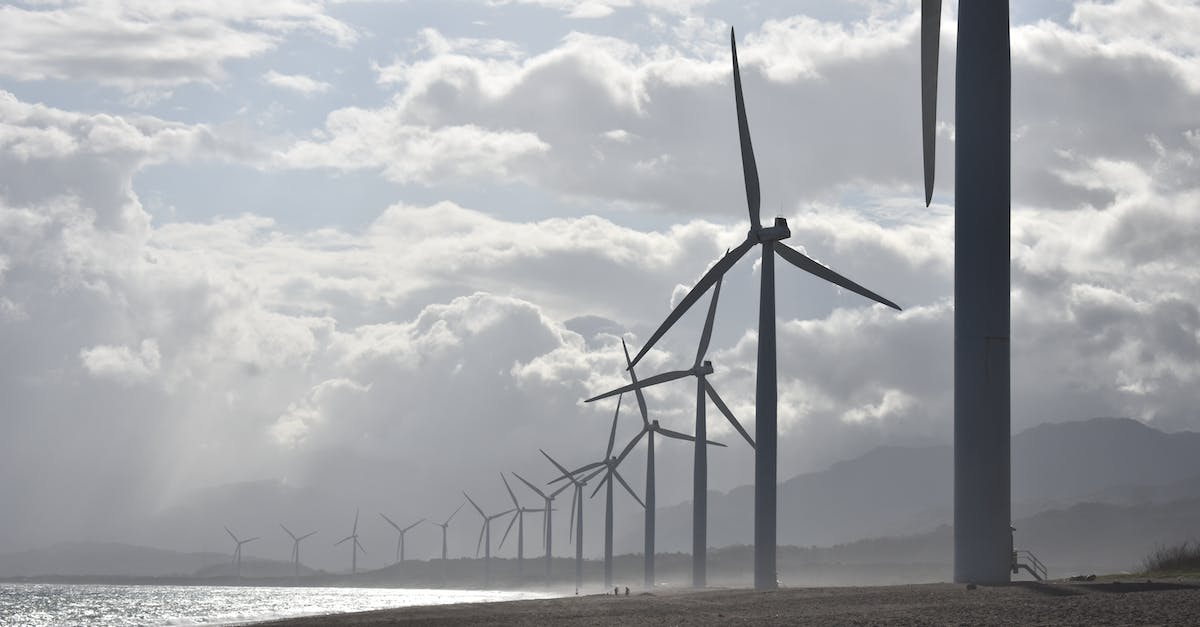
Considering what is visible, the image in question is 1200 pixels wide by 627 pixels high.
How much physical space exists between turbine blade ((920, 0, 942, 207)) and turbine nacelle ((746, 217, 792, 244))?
2368 cm

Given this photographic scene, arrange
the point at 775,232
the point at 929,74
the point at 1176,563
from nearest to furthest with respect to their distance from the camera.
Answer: the point at 929,74
the point at 1176,563
the point at 775,232

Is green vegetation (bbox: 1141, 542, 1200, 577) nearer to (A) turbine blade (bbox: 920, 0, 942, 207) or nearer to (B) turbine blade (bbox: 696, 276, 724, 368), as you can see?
(A) turbine blade (bbox: 920, 0, 942, 207)

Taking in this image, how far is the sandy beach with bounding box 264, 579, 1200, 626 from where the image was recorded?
24.1 metres

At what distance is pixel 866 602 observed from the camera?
3316 cm

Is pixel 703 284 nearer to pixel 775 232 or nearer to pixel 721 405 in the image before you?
pixel 775 232

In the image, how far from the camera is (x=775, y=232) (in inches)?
2509

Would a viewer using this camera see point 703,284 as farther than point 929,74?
Yes

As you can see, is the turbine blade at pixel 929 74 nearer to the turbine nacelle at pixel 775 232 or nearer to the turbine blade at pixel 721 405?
the turbine nacelle at pixel 775 232

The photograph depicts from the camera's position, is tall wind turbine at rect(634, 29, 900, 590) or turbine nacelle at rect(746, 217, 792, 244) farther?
turbine nacelle at rect(746, 217, 792, 244)

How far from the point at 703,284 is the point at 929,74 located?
1121 inches

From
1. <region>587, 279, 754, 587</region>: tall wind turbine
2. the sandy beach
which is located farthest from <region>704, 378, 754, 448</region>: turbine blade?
the sandy beach

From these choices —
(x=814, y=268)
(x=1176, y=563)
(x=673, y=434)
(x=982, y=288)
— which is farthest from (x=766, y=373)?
(x=673, y=434)

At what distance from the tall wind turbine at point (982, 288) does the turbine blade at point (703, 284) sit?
26845 millimetres

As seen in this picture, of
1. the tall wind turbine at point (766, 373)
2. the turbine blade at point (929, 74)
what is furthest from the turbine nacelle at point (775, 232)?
the turbine blade at point (929, 74)
